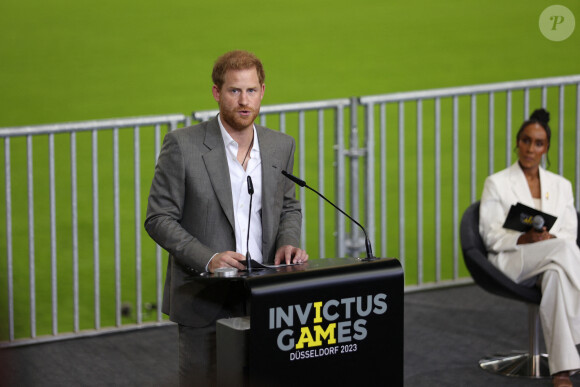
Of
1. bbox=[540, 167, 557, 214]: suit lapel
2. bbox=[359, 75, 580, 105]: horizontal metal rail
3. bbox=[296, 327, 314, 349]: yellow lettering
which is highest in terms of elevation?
bbox=[359, 75, 580, 105]: horizontal metal rail

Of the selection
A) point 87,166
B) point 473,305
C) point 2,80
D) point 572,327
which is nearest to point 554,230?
point 572,327

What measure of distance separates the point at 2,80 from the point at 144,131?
3.34ft

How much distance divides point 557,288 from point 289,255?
2094mm

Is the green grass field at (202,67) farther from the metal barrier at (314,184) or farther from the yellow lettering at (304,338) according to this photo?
the yellow lettering at (304,338)

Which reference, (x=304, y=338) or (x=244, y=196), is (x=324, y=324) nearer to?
(x=304, y=338)

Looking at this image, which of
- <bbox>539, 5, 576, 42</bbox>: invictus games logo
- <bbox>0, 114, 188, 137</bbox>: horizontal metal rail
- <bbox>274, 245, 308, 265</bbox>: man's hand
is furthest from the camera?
<bbox>539, 5, 576, 42</bbox>: invictus games logo

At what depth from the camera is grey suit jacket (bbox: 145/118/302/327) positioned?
3.21 metres

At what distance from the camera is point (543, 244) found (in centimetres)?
491

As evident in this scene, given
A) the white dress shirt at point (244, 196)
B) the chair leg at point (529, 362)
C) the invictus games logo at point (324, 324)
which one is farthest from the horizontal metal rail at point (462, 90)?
the invictus games logo at point (324, 324)

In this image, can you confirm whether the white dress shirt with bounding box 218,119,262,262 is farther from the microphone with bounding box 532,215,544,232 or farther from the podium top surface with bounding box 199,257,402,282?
the microphone with bounding box 532,215,544,232

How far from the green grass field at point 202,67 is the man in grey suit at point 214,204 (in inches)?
112

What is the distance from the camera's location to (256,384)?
106 inches

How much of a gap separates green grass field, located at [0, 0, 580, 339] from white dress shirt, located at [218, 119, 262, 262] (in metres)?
→ 2.95

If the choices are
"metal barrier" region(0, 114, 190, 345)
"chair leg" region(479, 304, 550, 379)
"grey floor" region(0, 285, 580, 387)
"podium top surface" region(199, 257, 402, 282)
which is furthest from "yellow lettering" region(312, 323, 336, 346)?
"metal barrier" region(0, 114, 190, 345)
